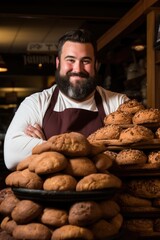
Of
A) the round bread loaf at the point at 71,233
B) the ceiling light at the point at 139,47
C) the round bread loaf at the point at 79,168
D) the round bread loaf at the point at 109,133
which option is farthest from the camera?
the ceiling light at the point at 139,47

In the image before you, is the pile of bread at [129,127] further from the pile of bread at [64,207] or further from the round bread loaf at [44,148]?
the round bread loaf at [44,148]

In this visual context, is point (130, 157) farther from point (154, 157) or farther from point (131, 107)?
point (131, 107)

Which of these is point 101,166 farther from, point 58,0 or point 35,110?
point 58,0

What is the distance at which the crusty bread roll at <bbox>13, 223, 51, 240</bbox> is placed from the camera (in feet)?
4.59

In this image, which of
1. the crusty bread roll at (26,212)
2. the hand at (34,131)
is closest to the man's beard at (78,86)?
the hand at (34,131)

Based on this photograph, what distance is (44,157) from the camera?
1.48 metres

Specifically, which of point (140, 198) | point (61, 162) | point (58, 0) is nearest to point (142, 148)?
point (140, 198)

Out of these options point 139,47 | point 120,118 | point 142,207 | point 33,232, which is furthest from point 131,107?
point 139,47

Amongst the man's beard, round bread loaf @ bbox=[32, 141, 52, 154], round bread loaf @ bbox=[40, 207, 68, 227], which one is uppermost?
the man's beard

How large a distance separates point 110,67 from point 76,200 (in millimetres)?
5099

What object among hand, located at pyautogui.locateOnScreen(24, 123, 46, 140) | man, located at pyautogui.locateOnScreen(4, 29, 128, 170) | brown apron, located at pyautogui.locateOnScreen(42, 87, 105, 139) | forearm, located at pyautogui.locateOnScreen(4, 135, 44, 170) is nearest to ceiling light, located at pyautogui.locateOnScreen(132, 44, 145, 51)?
man, located at pyautogui.locateOnScreen(4, 29, 128, 170)

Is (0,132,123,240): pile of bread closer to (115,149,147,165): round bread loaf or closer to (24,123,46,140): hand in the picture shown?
(115,149,147,165): round bread loaf

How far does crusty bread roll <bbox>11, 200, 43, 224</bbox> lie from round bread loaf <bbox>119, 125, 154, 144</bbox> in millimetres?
493

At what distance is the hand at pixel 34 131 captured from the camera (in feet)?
7.23
